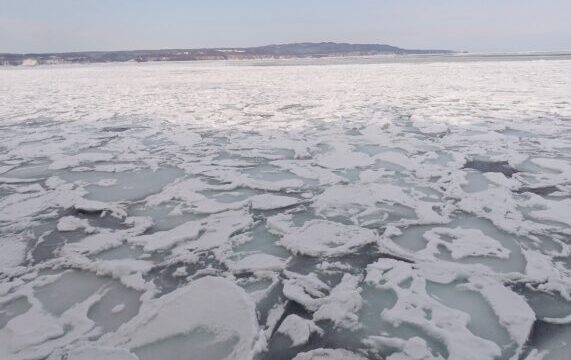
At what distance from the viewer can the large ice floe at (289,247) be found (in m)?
1.79

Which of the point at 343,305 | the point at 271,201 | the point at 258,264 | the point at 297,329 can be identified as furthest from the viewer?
the point at 271,201

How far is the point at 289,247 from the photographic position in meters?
2.59

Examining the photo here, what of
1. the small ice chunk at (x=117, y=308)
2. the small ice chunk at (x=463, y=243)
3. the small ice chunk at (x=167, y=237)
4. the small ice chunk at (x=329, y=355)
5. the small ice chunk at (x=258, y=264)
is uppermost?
the small ice chunk at (x=463, y=243)

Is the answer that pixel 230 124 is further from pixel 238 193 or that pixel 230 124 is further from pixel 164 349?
pixel 164 349

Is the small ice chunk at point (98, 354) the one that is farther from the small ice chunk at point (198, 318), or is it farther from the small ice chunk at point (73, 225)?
the small ice chunk at point (73, 225)

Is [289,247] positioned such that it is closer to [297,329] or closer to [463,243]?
[297,329]

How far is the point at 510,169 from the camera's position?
4.08 m

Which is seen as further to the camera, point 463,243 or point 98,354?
point 463,243

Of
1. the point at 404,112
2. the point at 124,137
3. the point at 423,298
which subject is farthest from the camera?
the point at 404,112

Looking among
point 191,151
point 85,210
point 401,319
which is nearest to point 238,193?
point 85,210

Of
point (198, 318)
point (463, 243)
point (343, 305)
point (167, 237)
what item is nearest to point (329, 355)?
point (343, 305)

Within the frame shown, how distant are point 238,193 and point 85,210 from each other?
126 cm

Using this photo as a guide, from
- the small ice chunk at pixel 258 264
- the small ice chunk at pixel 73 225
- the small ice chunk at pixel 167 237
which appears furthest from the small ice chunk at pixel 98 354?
the small ice chunk at pixel 73 225

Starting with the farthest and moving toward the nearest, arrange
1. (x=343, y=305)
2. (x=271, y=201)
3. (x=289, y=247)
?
(x=271, y=201) → (x=289, y=247) → (x=343, y=305)
